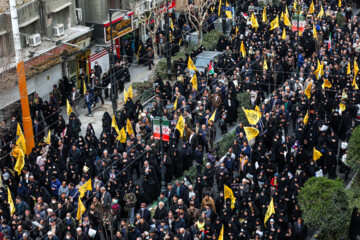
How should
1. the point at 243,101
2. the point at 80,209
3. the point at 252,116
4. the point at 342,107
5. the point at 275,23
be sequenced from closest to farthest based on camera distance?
the point at 80,209, the point at 252,116, the point at 342,107, the point at 243,101, the point at 275,23

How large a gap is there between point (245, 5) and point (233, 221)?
26336 millimetres

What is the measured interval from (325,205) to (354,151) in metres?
3.35

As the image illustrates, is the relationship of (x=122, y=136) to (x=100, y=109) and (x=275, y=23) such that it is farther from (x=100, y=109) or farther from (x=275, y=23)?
(x=275, y=23)

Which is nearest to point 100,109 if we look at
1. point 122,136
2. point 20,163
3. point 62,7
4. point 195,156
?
point 62,7

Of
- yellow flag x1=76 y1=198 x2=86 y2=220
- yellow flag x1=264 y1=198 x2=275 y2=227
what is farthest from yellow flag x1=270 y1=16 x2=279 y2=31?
yellow flag x1=76 y1=198 x2=86 y2=220

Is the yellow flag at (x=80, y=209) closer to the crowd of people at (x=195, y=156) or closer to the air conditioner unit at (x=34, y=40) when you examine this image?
the crowd of people at (x=195, y=156)

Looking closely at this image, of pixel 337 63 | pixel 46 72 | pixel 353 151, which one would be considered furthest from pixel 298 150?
pixel 46 72

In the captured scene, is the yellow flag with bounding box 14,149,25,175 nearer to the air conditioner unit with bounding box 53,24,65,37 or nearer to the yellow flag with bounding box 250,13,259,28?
the air conditioner unit with bounding box 53,24,65,37

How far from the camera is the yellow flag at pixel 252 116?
29.4 metres

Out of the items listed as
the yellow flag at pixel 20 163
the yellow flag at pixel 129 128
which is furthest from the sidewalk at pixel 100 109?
the yellow flag at pixel 20 163

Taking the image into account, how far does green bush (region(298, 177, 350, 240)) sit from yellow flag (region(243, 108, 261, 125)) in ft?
19.4

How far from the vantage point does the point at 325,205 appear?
23391 mm

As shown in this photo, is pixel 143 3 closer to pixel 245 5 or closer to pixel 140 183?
pixel 245 5

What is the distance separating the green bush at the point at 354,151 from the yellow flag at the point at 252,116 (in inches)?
164
